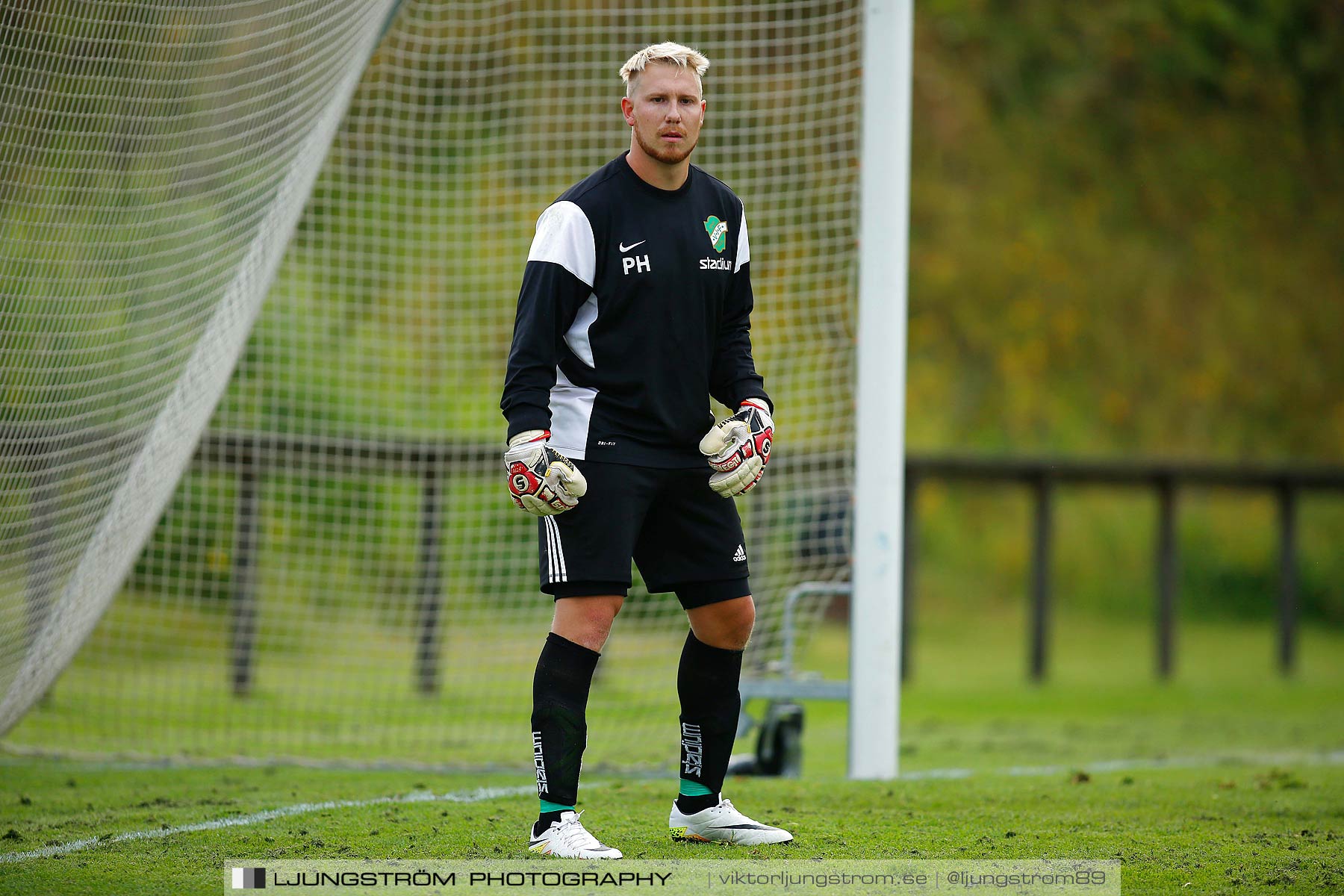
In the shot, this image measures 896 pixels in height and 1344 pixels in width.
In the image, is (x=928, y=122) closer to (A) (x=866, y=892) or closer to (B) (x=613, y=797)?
(B) (x=613, y=797)

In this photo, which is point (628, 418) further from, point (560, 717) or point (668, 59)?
point (668, 59)

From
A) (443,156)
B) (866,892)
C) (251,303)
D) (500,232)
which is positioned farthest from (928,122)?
(866,892)

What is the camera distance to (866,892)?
2.84 meters

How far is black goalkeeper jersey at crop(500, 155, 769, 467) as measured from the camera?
314 cm

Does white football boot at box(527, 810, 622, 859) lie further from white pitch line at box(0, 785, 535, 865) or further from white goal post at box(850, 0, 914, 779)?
white goal post at box(850, 0, 914, 779)

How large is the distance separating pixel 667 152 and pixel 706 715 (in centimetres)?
136

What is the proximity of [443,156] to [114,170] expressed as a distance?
215cm

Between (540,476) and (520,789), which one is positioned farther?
(520,789)

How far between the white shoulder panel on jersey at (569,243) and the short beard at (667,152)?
215 millimetres

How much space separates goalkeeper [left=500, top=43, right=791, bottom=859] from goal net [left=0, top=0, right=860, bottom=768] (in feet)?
5.80

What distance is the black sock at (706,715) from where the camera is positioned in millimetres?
3391

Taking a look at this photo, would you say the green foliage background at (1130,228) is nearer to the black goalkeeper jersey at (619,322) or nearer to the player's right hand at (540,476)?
the black goalkeeper jersey at (619,322)

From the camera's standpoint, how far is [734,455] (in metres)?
3.19

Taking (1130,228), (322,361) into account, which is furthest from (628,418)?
(1130,228)
